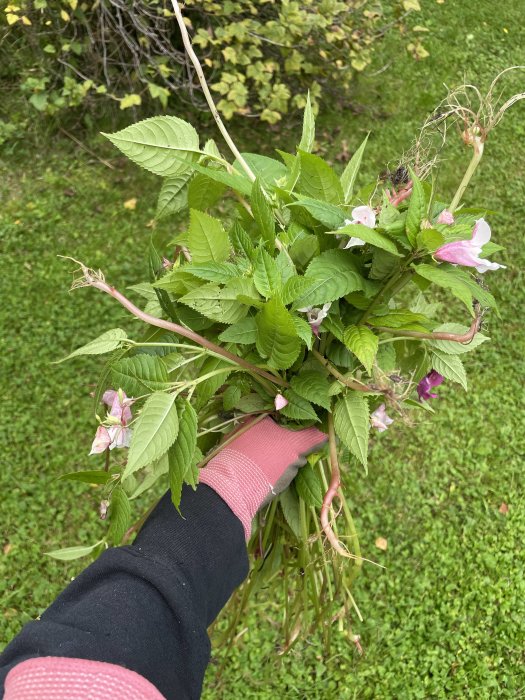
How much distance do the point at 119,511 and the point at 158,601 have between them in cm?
14

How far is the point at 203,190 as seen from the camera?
855mm

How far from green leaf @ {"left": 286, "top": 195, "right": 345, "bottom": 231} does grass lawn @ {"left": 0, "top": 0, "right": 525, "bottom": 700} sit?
76 centimetres

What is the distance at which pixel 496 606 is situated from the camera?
6.05ft

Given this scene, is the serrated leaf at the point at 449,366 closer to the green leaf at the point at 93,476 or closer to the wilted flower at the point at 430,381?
the wilted flower at the point at 430,381

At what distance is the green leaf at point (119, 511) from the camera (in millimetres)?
835

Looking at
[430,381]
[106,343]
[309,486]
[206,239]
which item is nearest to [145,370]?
[106,343]

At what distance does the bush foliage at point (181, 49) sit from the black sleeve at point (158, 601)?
1.84 m

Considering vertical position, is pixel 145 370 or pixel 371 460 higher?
pixel 145 370

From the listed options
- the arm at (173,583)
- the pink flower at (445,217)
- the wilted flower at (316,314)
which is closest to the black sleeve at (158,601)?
the arm at (173,583)

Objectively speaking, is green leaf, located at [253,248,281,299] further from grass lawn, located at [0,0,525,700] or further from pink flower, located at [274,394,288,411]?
grass lawn, located at [0,0,525,700]

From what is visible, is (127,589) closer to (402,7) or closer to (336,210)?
(336,210)

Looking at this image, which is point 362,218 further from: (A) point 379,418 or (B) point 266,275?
(A) point 379,418

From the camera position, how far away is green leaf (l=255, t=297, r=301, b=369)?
2.35ft

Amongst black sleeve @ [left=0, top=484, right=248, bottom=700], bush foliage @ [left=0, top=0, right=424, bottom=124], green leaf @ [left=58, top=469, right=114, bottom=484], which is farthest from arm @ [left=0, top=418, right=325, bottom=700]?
bush foliage @ [left=0, top=0, right=424, bottom=124]
